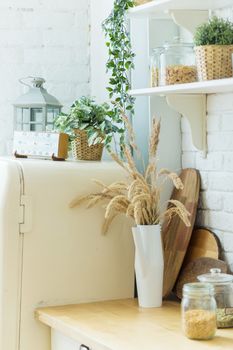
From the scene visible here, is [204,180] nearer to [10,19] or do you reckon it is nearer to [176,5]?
[176,5]

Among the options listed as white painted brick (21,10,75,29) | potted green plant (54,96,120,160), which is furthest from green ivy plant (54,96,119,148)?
white painted brick (21,10,75,29)

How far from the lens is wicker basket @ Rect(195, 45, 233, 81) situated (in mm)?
2658

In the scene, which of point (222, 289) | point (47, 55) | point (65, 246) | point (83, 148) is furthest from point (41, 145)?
point (222, 289)

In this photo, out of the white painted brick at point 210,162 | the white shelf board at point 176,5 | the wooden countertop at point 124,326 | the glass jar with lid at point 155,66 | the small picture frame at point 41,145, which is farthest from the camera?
the small picture frame at point 41,145

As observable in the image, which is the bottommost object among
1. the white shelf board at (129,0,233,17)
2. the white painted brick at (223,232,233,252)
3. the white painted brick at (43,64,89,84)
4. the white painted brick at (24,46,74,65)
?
the white painted brick at (223,232,233,252)

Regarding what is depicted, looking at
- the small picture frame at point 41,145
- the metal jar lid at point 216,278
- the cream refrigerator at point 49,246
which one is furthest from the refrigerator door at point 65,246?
the metal jar lid at point 216,278

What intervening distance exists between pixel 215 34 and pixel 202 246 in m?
0.87

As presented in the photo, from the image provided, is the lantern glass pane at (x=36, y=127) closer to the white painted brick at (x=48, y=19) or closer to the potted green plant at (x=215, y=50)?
the white painted brick at (x=48, y=19)

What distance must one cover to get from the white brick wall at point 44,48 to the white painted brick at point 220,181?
36.5 inches

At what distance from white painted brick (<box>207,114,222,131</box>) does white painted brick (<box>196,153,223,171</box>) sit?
100 millimetres

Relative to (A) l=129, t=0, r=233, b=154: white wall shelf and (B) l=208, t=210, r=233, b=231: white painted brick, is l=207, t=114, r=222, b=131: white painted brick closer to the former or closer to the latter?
(A) l=129, t=0, r=233, b=154: white wall shelf

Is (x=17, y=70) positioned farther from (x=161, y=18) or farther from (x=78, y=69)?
(x=161, y=18)

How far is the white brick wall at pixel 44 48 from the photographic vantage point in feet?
12.0

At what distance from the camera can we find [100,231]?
3.17 meters
